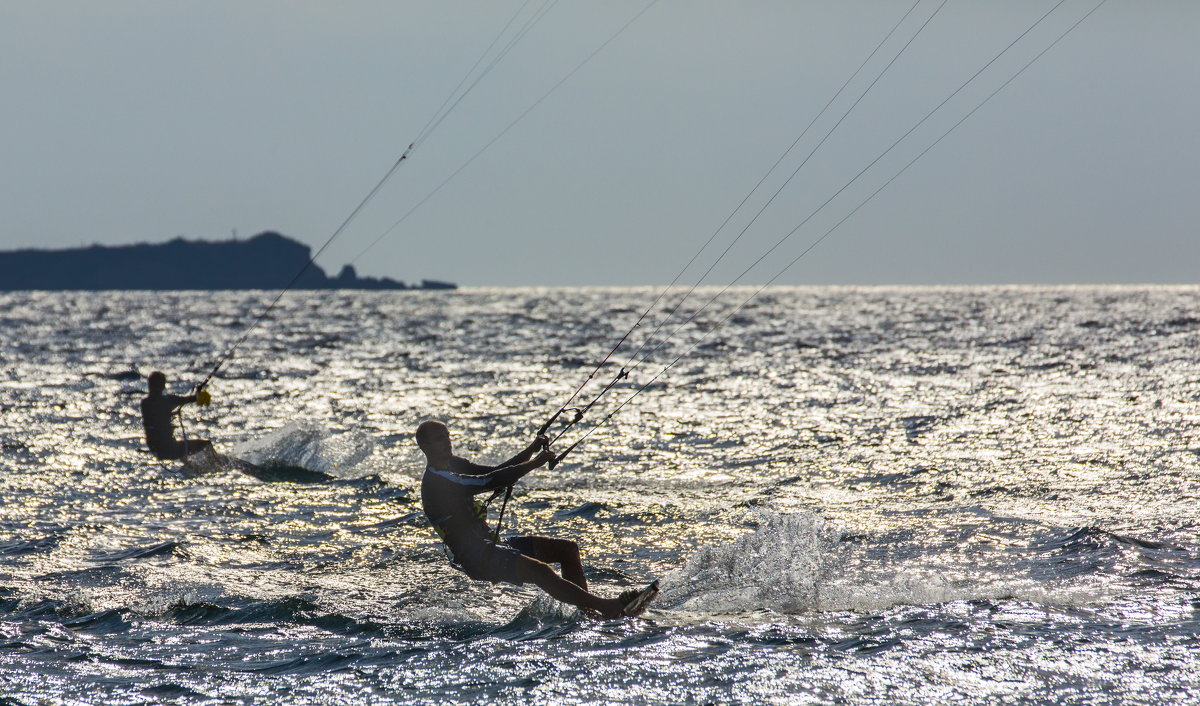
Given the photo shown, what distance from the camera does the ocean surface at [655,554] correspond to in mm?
6781

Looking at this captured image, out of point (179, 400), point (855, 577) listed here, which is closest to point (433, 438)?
point (855, 577)

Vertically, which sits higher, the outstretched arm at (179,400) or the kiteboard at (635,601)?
the outstretched arm at (179,400)

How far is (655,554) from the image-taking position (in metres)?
10.6

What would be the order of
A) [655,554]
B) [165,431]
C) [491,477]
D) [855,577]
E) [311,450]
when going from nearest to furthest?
[491,477], [855,577], [655,554], [165,431], [311,450]

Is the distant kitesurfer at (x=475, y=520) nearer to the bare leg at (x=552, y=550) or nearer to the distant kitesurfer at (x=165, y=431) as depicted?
the bare leg at (x=552, y=550)

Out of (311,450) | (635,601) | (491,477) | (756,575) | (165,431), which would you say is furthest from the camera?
(311,450)

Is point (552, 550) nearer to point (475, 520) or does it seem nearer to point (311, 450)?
point (475, 520)

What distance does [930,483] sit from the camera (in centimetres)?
1387

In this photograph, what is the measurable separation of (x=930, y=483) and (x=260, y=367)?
27257mm

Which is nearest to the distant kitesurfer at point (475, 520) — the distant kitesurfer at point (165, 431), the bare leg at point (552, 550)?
the bare leg at point (552, 550)

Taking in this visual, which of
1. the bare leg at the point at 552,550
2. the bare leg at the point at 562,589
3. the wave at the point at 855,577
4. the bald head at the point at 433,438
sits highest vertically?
the bald head at the point at 433,438

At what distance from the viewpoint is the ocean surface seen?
22.2ft

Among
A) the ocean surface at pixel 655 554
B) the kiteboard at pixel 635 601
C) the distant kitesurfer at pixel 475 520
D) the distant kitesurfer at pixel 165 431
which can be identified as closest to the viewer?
the ocean surface at pixel 655 554

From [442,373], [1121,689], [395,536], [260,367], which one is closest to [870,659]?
[1121,689]
